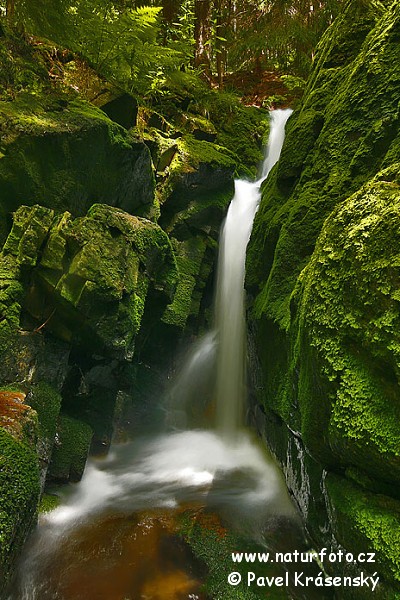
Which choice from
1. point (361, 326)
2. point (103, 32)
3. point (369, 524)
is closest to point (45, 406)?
point (369, 524)

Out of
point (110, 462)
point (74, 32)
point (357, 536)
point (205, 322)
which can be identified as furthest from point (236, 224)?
point (357, 536)

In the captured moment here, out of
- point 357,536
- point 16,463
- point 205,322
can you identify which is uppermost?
point 205,322

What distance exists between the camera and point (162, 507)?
503 cm

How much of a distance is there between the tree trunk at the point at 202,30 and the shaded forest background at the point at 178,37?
1.3 inches

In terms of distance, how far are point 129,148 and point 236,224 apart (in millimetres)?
4446

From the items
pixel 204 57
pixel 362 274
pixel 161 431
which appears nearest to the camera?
pixel 362 274

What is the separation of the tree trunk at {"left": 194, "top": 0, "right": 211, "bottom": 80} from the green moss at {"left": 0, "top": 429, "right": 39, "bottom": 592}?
15.4 metres

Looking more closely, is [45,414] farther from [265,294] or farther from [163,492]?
[265,294]

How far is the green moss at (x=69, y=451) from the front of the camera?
17.4 feet

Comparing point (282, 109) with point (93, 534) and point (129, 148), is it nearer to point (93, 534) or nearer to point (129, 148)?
point (129, 148)

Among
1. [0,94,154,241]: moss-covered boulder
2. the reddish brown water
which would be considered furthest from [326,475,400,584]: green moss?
[0,94,154,241]: moss-covered boulder

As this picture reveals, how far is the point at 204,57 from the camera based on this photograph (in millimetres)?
14852

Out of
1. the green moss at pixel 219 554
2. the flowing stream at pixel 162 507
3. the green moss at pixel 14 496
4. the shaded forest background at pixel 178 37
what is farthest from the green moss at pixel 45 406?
the shaded forest background at pixel 178 37

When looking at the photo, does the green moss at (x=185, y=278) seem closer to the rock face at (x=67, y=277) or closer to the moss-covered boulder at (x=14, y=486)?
the rock face at (x=67, y=277)
